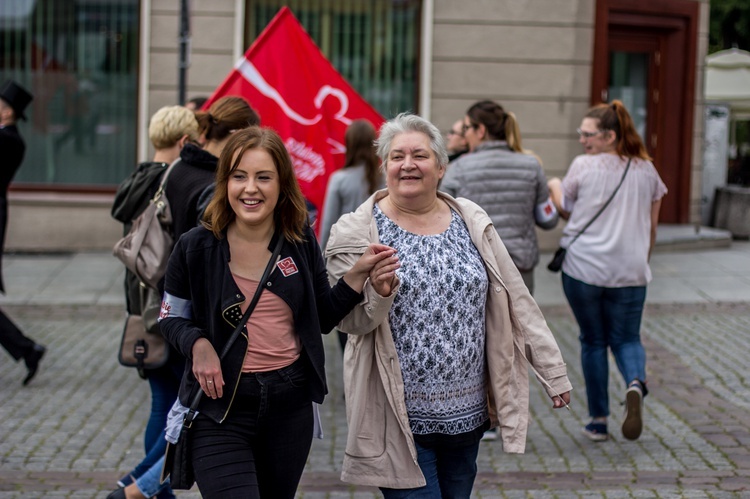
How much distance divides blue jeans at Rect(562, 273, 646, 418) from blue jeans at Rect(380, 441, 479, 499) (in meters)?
2.47

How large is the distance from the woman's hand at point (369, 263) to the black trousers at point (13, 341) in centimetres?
455

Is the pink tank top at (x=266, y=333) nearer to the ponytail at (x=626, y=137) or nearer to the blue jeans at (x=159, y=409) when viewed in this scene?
the blue jeans at (x=159, y=409)

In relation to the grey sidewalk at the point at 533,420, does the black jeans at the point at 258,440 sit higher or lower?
higher

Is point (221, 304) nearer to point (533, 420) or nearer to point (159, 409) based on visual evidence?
point (159, 409)

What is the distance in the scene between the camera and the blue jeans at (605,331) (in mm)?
6238

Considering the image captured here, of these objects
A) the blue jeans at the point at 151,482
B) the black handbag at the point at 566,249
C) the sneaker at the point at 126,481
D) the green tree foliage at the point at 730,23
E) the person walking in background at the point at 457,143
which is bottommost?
the sneaker at the point at 126,481

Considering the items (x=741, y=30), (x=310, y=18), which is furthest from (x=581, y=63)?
(x=741, y=30)

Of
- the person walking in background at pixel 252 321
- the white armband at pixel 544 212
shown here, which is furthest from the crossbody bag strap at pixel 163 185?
the white armband at pixel 544 212

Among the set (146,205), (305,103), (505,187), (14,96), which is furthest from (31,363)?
(505,187)

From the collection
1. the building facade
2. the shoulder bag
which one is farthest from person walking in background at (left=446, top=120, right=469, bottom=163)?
the building facade

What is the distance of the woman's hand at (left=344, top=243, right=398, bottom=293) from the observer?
3.50 metres

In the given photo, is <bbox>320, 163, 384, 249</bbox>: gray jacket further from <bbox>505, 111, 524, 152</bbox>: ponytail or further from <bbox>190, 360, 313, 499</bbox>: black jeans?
<bbox>190, 360, 313, 499</bbox>: black jeans

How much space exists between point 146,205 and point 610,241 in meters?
2.70

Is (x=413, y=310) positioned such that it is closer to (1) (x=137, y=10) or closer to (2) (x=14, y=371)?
(2) (x=14, y=371)
